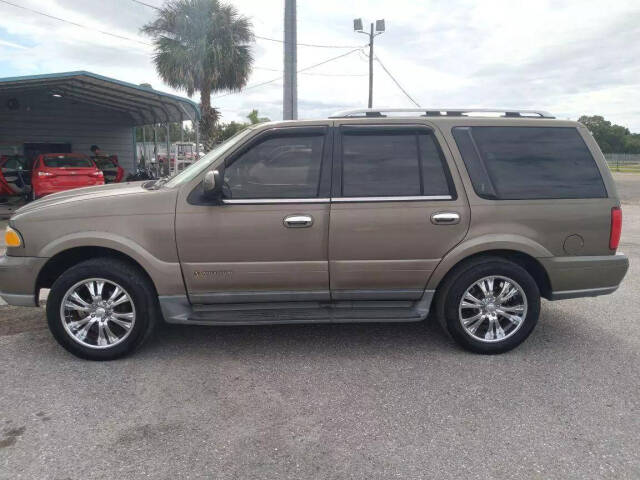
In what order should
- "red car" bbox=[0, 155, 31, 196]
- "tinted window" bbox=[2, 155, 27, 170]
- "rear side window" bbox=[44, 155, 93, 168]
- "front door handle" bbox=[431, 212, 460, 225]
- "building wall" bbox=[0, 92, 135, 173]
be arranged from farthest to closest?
"building wall" bbox=[0, 92, 135, 173], "tinted window" bbox=[2, 155, 27, 170], "red car" bbox=[0, 155, 31, 196], "rear side window" bbox=[44, 155, 93, 168], "front door handle" bbox=[431, 212, 460, 225]

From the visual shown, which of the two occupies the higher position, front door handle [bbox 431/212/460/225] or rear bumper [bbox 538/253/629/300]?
front door handle [bbox 431/212/460/225]

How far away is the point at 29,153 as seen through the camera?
712 inches

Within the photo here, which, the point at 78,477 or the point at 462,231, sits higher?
the point at 462,231

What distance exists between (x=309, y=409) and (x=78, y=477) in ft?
4.39

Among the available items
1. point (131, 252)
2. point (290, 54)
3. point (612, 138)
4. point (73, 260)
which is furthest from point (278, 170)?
Result: point (612, 138)

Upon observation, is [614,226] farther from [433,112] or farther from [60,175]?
[60,175]

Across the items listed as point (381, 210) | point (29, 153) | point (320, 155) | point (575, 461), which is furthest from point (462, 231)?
point (29, 153)

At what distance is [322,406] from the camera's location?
3.19 m

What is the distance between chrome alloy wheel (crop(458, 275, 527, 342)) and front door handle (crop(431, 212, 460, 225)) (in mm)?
557

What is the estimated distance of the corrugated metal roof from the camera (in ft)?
40.3

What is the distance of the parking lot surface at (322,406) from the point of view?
2.60m

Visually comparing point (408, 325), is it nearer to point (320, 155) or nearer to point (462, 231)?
point (462, 231)

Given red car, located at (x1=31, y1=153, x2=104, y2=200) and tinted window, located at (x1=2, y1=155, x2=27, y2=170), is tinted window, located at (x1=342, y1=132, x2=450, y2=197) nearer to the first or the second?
red car, located at (x1=31, y1=153, x2=104, y2=200)

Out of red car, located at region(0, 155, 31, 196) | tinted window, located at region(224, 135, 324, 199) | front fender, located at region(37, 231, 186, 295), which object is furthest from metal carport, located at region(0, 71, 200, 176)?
tinted window, located at region(224, 135, 324, 199)
